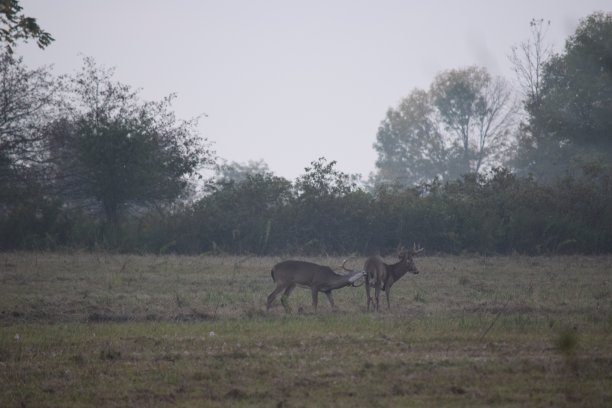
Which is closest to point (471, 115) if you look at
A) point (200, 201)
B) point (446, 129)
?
point (446, 129)

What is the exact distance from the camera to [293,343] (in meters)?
12.3

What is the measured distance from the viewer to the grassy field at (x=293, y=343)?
9.55 meters

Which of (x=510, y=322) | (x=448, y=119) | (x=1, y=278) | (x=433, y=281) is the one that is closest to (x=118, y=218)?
(x=1, y=278)

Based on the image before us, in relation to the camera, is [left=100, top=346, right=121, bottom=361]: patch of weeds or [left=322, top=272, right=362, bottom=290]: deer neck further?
[left=322, top=272, right=362, bottom=290]: deer neck

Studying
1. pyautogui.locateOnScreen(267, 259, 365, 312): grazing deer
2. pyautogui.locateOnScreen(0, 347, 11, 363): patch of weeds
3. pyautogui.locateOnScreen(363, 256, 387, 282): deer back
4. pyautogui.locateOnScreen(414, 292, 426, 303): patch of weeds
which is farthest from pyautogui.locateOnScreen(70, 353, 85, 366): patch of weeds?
pyautogui.locateOnScreen(414, 292, 426, 303): patch of weeds

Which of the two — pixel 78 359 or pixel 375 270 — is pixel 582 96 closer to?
pixel 375 270

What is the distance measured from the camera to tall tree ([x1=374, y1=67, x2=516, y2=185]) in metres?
67.1

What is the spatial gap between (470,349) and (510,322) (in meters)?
2.60

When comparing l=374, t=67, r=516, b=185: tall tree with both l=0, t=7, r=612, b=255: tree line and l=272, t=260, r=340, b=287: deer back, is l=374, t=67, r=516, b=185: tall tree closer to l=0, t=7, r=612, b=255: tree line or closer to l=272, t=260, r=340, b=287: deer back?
l=0, t=7, r=612, b=255: tree line

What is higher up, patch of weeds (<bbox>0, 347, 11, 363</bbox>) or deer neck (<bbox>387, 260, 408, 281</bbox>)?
deer neck (<bbox>387, 260, 408, 281</bbox>)

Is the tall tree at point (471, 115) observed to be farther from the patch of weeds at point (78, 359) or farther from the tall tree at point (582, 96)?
the patch of weeds at point (78, 359)

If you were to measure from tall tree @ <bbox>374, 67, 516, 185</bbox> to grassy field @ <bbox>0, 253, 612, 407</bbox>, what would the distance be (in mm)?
47251

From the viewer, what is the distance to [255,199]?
107ft

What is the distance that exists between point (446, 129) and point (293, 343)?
193ft
